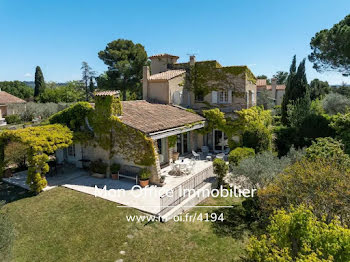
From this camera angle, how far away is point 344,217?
27.6 feet

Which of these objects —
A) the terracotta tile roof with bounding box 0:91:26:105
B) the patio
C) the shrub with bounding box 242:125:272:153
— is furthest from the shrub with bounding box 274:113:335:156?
the terracotta tile roof with bounding box 0:91:26:105

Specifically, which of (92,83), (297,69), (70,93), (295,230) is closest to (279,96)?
(297,69)

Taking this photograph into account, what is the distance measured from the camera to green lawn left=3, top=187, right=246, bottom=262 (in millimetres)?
9586

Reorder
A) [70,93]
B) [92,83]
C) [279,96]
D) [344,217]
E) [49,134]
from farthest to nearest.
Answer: [70,93]
[279,96]
[92,83]
[49,134]
[344,217]

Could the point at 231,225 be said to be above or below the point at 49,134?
below

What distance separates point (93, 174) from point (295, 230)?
15.7m

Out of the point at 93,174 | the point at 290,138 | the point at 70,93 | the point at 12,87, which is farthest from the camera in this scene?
the point at 12,87

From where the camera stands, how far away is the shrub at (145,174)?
16.4 metres

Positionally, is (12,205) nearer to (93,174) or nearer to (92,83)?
(93,174)

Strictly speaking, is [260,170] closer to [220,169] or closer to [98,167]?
[220,169]

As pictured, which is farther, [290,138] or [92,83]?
[92,83]

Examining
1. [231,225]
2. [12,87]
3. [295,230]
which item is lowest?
[231,225]

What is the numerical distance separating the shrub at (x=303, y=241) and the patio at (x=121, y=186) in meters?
7.12

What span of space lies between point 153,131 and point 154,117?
3608 mm
